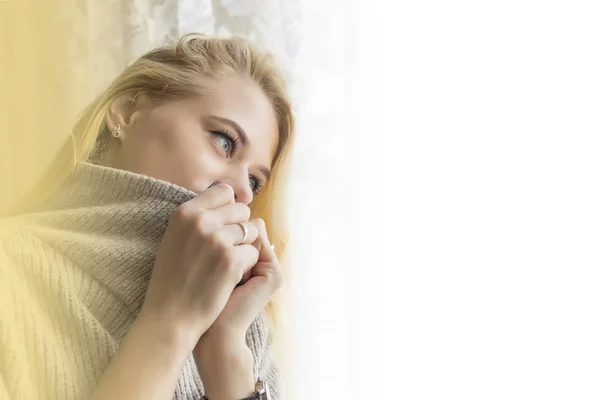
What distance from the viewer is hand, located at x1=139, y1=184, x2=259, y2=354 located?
0.76 meters

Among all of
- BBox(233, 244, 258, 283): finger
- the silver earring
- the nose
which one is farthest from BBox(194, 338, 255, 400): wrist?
the silver earring

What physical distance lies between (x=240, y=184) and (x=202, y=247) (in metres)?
0.21

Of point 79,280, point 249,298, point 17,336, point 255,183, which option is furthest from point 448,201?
point 17,336

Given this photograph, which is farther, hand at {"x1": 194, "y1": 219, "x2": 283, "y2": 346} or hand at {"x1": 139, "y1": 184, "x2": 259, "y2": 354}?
hand at {"x1": 194, "y1": 219, "x2": 283, "y2": 346}

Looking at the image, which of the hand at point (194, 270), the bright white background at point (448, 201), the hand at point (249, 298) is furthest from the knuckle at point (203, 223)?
the bright white background at point (448, 201)

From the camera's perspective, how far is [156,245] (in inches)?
34.1

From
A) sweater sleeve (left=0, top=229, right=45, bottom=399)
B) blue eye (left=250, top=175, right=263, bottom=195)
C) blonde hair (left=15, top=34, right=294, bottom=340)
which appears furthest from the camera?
blue eye (left=250, top=175, right=263, bottom=195)

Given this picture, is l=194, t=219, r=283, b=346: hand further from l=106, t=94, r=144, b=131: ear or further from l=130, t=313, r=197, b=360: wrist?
l=106, t=94, r=144, b=131: ear

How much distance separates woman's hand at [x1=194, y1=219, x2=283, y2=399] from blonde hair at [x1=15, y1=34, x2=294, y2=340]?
0.83 feet

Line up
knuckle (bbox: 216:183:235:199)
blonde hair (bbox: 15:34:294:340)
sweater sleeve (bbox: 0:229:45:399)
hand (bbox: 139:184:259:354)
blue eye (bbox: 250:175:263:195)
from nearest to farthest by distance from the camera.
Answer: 1. sweater sleeve (bbox: 0:229:45:399)
2. hand (bbox: 139:184:259:354)
3. knuckle (bbox: 216:183:235:199)
4. blonde hair (bbox: 15:34:294:340)
5. blue eye (bbox: 250:175:263:195)

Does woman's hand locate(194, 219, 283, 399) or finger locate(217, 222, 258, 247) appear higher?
finger locate(217, 222, 258, 247)

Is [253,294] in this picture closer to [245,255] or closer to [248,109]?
[245,255]

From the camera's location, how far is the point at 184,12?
1312 millimetres

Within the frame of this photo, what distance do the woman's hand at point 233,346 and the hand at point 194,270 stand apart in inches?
3.5
